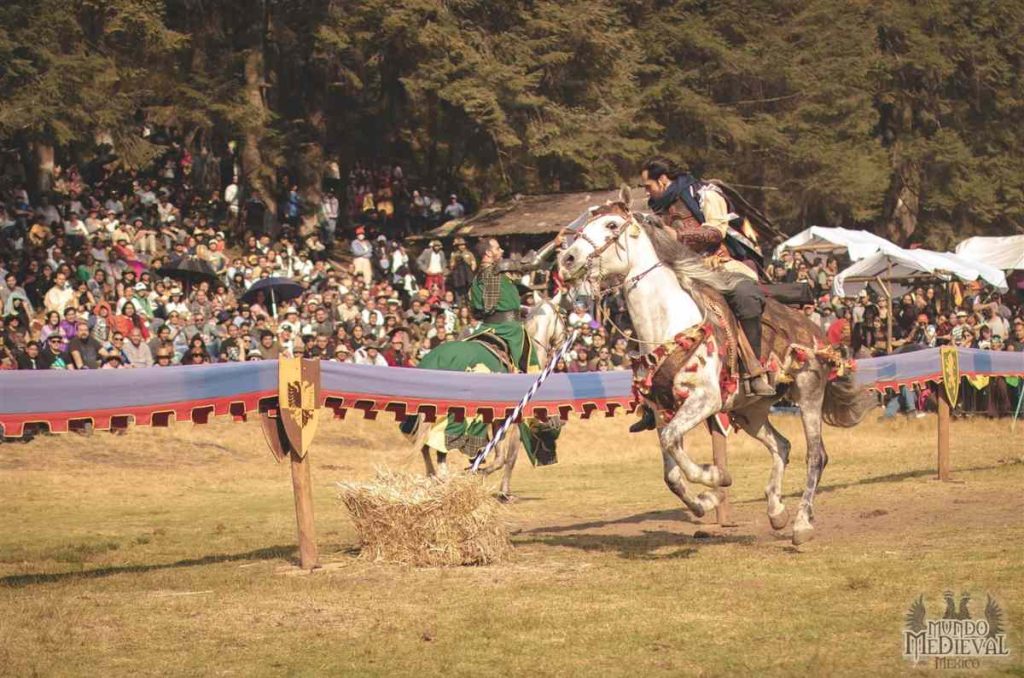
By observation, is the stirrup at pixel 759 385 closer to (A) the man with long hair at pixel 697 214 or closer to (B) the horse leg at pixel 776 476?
(A) the man with long hair at pixel 697 214

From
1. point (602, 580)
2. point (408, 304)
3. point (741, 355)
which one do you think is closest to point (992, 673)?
point (602, 580)

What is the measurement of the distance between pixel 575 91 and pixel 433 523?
30949mm

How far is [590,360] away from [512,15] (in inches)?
566

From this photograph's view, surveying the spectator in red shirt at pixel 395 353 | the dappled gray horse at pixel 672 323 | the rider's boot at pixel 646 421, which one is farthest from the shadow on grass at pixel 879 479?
the spectator in red shirt at pixel 395 353

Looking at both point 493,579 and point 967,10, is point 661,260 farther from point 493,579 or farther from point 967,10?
point 967,10

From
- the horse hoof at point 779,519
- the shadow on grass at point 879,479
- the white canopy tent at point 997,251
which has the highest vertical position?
the white canopy tent at point 997,251

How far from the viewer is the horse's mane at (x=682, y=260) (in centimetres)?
1244

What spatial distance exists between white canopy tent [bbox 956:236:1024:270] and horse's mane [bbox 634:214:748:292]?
29.7m

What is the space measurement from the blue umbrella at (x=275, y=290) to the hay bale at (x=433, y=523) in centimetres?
1837

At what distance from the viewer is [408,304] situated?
112ft

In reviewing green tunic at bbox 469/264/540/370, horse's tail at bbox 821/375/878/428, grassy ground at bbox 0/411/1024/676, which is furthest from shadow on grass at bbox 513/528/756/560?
green tunic at bbox 469/264/540/370

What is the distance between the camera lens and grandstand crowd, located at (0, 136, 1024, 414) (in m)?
25.7

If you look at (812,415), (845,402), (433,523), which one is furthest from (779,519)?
(433,523)

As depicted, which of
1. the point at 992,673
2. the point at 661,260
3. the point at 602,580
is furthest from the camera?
the point at 661,260
